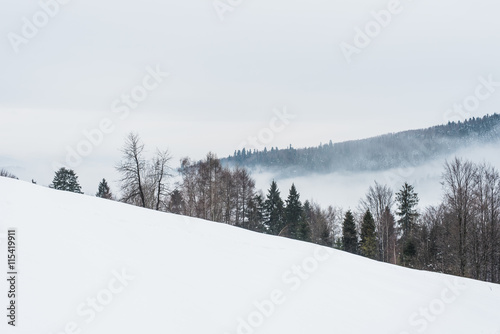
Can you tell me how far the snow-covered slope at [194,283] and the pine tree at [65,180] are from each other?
44633 millimetres

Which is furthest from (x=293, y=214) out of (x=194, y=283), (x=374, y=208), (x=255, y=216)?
(x=194, y=283)

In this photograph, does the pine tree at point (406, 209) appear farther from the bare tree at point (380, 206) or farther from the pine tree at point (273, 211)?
the pine tree at point (273, 211)

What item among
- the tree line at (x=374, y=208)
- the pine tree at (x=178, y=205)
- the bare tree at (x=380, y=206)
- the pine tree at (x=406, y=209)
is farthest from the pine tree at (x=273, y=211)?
the pine tree at (x=178, y=205)

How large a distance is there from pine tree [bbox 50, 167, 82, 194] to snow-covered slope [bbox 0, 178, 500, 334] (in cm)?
4463

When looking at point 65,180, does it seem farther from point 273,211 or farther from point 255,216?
point 273,211

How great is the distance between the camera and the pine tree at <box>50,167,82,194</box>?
170 feet

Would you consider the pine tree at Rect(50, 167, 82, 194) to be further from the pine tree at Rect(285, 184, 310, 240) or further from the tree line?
the pine tree at Rect(285, 184, 310, 240)

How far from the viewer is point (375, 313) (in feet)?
24.3

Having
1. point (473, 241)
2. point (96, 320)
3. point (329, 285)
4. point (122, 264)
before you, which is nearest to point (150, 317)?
point (96, 320)

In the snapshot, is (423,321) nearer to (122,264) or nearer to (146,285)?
(146,285)

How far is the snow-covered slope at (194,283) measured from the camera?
5.81 m

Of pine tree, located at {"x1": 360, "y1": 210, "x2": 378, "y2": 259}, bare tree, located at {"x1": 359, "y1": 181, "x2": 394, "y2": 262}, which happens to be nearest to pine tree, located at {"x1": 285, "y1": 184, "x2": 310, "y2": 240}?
bare tree, located at {"x1": 359, "y1": 181, "x2": 394, "y2": 262}

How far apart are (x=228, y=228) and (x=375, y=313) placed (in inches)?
208

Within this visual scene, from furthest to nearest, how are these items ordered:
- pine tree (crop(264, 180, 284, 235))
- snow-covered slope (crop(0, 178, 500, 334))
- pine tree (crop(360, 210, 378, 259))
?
1. pine tree (crop(264, 180, 284, 235))
2. pine tree (crop(360, 210, 378, 259))
3. snow-covered slope (crop(0, 178, 500, 334))
